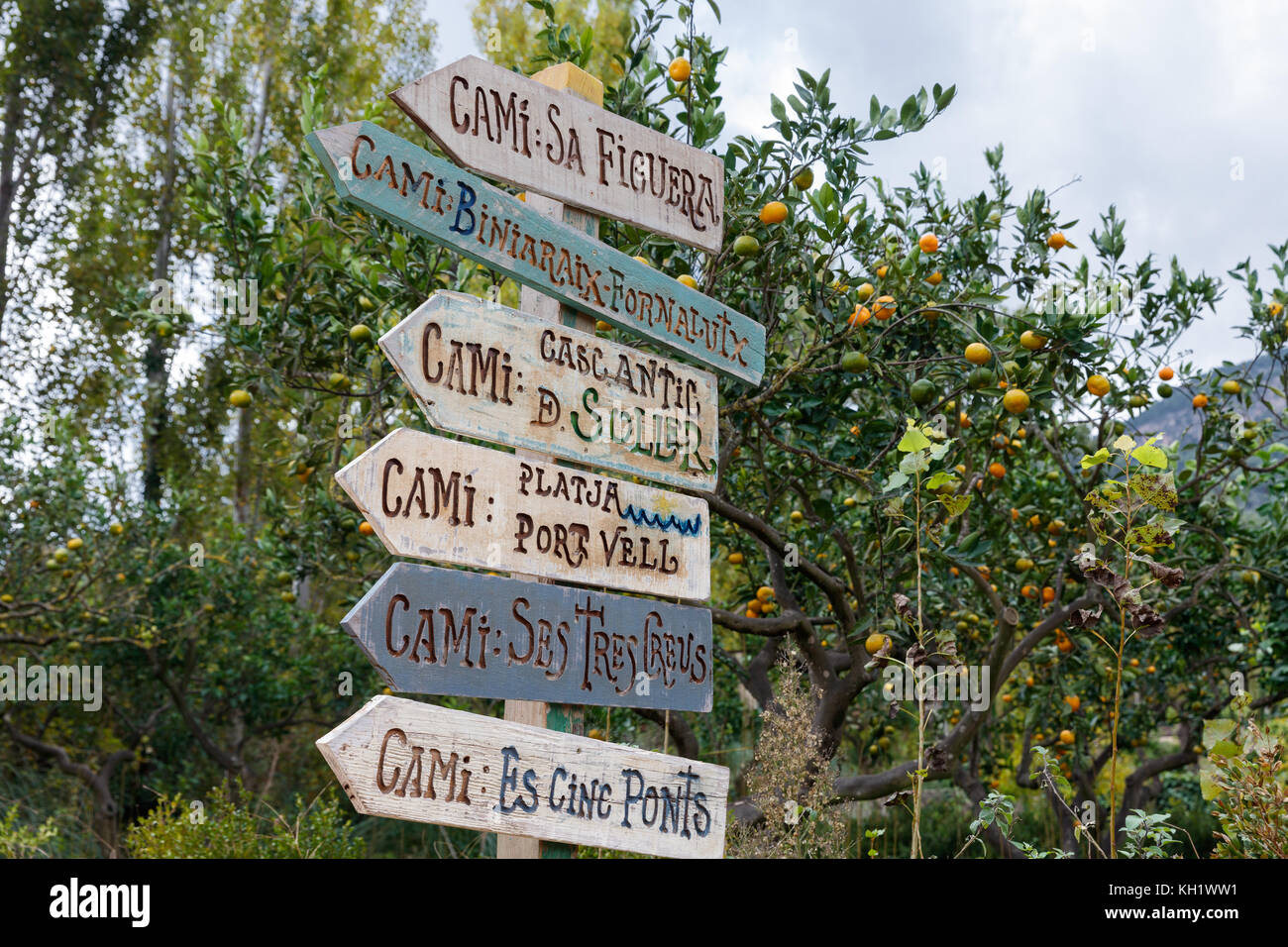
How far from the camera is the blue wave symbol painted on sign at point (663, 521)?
7.81 ft

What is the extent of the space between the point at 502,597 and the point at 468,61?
1216mm

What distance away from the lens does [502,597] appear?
2.08m

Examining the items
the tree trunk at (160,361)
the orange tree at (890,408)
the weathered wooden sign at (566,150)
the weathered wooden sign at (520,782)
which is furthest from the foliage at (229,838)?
the tree trunk at (160,361)

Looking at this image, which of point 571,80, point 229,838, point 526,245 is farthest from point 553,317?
point 229,838

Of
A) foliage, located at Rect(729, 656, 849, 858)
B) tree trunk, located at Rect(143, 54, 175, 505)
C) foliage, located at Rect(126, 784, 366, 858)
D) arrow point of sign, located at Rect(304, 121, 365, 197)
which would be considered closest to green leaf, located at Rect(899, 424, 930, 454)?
foliage, located at Rect(729, 656, 849, 858)

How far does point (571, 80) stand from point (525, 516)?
3.91 feet

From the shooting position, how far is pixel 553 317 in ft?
7.86

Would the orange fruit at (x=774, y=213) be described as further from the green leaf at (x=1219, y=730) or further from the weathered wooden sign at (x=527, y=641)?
the green leaf at (x=1219, y=730)

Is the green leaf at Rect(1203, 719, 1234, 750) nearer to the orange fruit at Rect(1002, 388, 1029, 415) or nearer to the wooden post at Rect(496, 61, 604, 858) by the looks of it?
the orange fruit at Rect(1002, 388, 1029, 415)

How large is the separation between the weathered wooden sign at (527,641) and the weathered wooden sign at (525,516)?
6 cm

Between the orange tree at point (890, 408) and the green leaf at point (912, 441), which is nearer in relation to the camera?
the green leaf at point (912, 441)

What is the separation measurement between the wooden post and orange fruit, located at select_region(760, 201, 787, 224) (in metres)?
1.14
